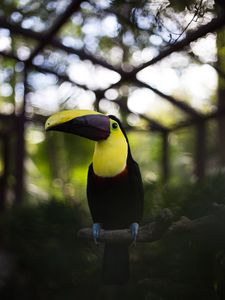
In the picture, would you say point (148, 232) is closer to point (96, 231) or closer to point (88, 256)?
point (96, 231)

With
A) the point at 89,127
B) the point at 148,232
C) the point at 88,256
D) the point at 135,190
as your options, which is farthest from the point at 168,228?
the point at 88,256

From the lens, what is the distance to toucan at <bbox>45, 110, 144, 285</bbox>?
1.23 meters

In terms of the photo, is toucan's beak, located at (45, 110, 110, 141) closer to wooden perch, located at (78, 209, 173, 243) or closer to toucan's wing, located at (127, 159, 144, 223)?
toucan's wing, located at (127, 159, 144, 223)

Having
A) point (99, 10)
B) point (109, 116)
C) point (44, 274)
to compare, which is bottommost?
point (44, 274)

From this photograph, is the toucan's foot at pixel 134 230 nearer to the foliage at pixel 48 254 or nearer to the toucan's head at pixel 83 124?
the toucan's head at pixel 83 124

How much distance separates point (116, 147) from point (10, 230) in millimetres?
1532

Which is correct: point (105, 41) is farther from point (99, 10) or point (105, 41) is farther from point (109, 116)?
point (109, 116)

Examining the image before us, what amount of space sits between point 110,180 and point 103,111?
43.5 inches

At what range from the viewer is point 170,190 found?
2.03 m

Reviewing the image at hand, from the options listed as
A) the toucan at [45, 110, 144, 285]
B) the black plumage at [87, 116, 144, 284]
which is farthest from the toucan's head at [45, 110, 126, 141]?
the black plumage at [87, 116, 144, 284]

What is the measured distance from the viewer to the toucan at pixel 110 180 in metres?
1.23

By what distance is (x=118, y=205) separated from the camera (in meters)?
1.37

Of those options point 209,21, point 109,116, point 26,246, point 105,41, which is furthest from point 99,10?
point 26,246

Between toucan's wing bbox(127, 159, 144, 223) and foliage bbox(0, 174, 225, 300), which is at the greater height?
toucan's wing bbox(127, 159, 144, 223)
